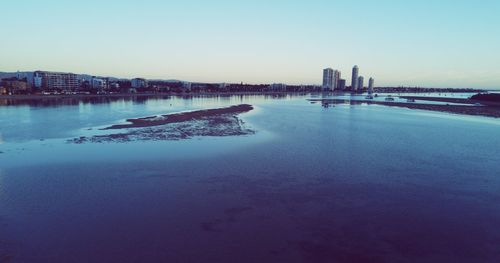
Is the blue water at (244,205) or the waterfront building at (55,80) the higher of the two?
the waterfront building at (55,80)

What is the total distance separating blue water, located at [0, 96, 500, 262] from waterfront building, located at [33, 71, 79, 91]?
158 metres

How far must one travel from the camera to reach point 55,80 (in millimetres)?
154625

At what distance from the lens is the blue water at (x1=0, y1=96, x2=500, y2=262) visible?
24.6ft

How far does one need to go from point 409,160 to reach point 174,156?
549 inches

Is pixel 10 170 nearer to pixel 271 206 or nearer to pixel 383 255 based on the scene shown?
pixel 271 206

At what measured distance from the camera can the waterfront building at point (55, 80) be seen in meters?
148

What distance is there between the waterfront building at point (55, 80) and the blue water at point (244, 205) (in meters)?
158

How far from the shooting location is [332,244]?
779cm

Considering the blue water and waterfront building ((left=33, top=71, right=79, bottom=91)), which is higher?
waterfront building ((left=33, top=71, right=79, bottom=91))

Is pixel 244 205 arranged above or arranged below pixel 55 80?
below

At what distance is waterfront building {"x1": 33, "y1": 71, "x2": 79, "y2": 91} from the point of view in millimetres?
147500

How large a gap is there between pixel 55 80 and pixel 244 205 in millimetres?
180595

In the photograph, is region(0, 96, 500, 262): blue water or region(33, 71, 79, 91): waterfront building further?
region(33, 71, 79, 91): waterfront building

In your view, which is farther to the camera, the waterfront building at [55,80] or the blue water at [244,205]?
the waterfront building at [55,80]
